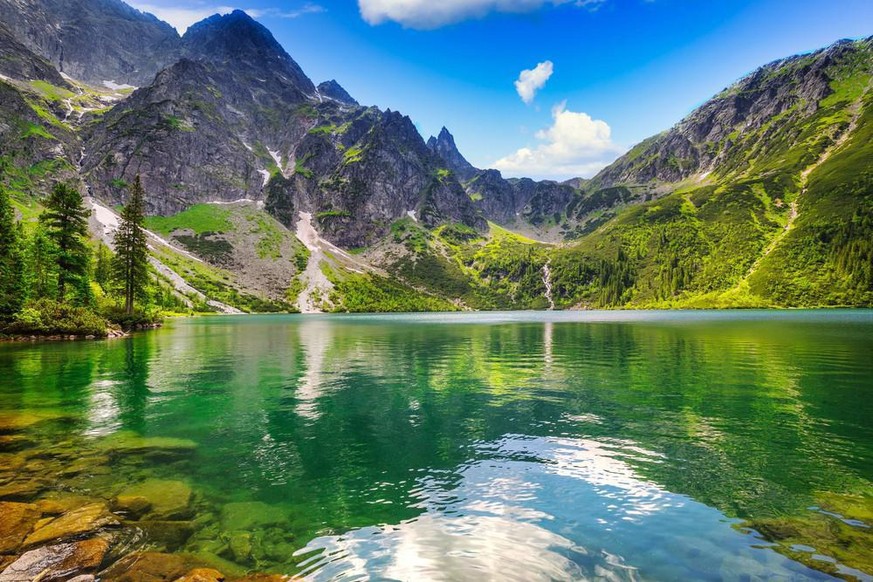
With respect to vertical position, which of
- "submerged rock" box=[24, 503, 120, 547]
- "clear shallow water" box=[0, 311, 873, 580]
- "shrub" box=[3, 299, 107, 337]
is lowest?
"clear shallow water" box=[0, 311, 873, 580]

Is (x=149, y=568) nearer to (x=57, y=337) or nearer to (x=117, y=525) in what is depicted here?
(x=117, y=525)

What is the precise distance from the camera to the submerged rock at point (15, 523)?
11808mm

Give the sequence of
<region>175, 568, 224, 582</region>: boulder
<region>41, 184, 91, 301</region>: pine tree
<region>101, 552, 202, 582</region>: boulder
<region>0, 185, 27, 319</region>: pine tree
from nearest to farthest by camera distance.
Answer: <region>175, 568, 224, 582</region>: boulder → <region>101, 552, 202, 582</region>: boulder → <region>0, 185, 27, 319</region>: pine tree → <region>41, 184, 91, 301</region>: pine tree

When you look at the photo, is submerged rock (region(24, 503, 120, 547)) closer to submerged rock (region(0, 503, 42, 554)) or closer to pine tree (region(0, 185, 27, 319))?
submerged rock (region(0, 503, 42, 554))

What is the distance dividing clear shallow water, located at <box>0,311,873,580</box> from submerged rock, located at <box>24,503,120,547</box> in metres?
1.80

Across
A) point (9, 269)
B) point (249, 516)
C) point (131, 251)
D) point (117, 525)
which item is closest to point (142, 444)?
point (117, 525)

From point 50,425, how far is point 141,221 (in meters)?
98.5

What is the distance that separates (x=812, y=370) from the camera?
42312 millimetres

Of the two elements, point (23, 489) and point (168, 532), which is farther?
point (23, 489)

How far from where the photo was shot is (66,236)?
277 ft

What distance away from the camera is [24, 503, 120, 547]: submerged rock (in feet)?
39.8

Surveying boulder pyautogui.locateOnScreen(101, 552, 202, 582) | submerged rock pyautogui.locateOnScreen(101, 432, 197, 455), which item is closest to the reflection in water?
boulder pyautogui.locateOnScreen(101, 552, 202, 582)

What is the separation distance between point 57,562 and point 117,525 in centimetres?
236

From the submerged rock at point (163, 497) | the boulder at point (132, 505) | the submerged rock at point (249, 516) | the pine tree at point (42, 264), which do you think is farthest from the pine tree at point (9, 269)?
the submerged rock at point (249, 516)
